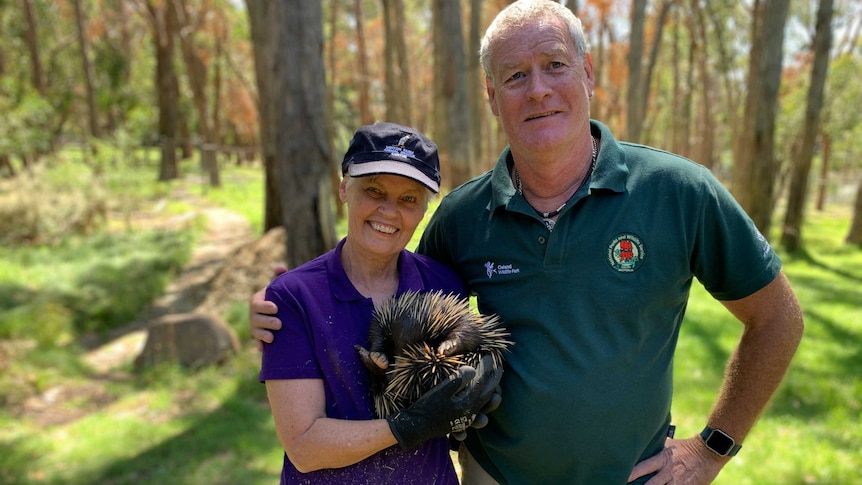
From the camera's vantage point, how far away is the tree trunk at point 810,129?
→ 12242 millimetres

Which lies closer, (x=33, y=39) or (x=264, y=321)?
(x=264, y=321)

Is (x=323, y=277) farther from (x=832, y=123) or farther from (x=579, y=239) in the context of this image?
(x=832, y=123)

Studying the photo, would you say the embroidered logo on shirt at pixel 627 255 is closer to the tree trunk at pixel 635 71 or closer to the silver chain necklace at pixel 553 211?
the silver chain necklace at pixel 553 211

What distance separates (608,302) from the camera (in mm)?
2086

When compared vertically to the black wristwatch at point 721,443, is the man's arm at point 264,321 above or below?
above

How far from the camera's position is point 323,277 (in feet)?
6.91

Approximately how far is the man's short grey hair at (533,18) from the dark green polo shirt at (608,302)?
53 centimetres

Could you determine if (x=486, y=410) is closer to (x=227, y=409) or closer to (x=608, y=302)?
(x=608, y=302)

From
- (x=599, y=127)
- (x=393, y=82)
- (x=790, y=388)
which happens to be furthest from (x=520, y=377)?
(x=393, y=82)

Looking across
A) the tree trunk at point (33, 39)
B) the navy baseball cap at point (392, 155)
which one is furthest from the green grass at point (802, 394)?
the tree trunk at point (33, 39)

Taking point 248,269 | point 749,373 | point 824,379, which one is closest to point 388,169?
point 749,373

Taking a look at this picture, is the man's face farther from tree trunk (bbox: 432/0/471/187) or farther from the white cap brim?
tree trunk (bbox: 432/0/471/187)

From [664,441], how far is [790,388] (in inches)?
187

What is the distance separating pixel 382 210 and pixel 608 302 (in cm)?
89
